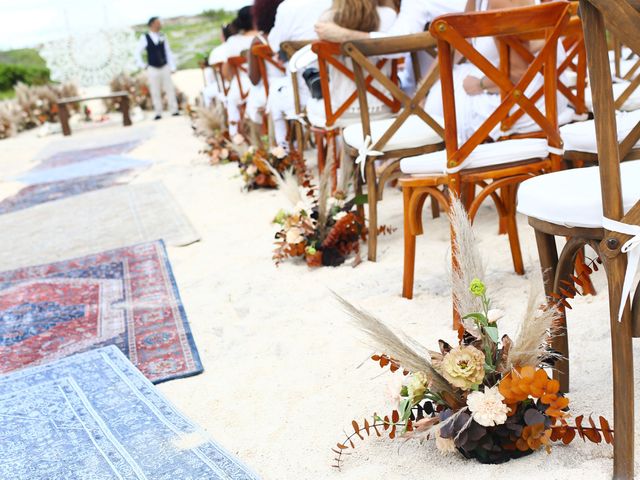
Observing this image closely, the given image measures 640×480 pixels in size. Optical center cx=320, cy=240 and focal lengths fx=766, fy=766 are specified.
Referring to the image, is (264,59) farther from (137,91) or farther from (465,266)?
(137,91)

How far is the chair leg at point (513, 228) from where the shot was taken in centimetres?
325

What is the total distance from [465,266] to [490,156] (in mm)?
1085

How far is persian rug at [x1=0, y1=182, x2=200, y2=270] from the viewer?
5.16 m

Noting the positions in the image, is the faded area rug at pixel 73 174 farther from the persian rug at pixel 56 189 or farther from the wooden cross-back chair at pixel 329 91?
the wooden cross-back chair at pixel 329 91

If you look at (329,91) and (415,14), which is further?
(329,91)

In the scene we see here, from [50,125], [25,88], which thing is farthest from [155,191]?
[25,88]

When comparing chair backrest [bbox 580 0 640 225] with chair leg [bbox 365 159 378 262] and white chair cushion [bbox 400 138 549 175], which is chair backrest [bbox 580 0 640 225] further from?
chair leg [bbox 365 159 378 262]

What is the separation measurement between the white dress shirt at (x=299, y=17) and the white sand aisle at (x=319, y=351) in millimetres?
1798

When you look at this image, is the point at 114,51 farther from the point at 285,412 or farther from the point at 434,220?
the point at 285,412

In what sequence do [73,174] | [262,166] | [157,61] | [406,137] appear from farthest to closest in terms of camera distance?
[157,61], [73,174], [262,166], [406,137]

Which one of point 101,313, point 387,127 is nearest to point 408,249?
point 387,127

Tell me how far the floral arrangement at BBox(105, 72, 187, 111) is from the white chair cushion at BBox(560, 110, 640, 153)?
15.4 meters

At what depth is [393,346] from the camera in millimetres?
1911

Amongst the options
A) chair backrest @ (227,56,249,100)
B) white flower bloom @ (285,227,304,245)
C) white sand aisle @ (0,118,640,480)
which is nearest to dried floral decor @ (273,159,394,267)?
white flower bloom @ (285,227,304,245)
